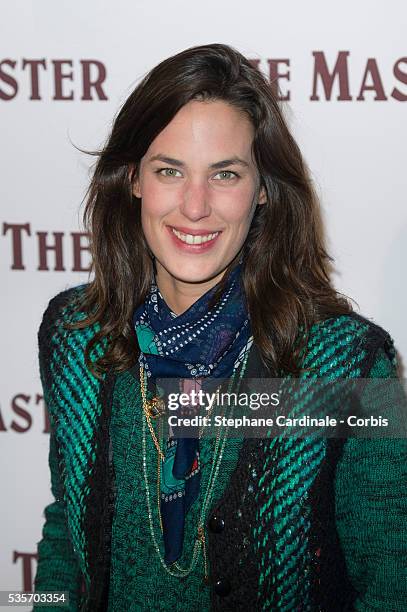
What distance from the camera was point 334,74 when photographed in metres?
1.72

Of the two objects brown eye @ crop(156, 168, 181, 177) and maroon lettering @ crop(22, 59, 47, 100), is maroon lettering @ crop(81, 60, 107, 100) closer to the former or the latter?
maroon lettering @ crop(22, 59, 47, 100)

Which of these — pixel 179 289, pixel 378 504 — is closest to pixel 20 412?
pixel 179 289

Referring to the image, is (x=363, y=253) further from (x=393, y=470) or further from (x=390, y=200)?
(x=393, y=470)

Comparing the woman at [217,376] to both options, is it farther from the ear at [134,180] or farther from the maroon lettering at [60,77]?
the maroon lettering at [60,77]

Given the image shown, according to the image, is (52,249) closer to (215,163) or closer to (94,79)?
(94,79)

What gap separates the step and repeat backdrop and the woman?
26 cm

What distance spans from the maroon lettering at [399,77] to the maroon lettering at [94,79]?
0.61 meters

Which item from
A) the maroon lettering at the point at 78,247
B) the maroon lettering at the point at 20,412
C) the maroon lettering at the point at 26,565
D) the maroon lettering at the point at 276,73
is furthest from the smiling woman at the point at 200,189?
the maroon lettering at the point at 26,565

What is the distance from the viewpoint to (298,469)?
1406mm

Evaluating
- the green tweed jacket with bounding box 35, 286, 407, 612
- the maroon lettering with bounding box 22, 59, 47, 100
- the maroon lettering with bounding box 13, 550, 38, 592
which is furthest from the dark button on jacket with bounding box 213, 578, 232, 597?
the maroon lettering with bounding box 22, 59, 47, 100

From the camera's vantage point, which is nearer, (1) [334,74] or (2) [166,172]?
(2) [166,172]

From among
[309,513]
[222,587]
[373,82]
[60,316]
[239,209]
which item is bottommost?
[222,587]

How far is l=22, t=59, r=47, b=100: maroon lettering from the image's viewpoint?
182cm

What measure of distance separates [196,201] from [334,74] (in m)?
0.53
